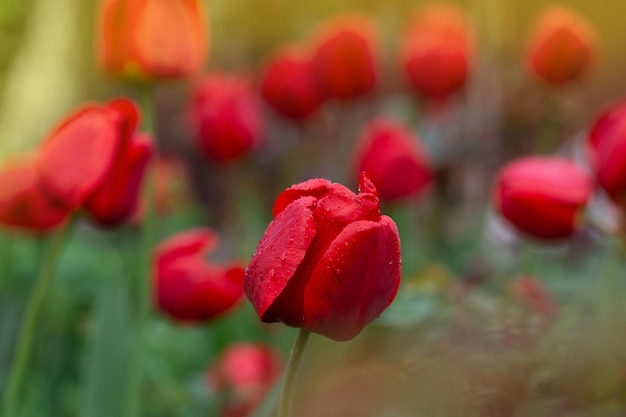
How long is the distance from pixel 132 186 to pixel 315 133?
1.00 m

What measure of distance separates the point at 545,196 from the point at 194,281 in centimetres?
32

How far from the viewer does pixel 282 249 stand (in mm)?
455

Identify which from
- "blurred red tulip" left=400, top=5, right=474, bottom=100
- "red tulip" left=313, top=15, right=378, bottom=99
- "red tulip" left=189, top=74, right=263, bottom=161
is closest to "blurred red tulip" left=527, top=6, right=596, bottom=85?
"blurred red tulip" left=400, top=5, right=474, bottom=100

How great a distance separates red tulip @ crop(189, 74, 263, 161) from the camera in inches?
52.9

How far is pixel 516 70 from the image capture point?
8.34 ft

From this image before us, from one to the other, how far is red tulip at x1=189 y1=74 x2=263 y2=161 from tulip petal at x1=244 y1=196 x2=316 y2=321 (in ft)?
2.88

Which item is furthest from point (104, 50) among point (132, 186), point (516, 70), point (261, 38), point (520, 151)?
point (261, 38)

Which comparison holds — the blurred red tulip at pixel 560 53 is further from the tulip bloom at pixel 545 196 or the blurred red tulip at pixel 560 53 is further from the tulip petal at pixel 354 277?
the tulip petal at pixel 354 277

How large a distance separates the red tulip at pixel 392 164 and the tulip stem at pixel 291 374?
0.70 metres

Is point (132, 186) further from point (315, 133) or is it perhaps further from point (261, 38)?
point (261, 38)

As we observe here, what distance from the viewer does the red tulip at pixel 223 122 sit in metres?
1.34

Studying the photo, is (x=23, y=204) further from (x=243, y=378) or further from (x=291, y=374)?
(x=291, y=374)

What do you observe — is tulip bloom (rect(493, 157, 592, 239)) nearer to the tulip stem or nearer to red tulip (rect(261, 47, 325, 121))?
the tulip stem

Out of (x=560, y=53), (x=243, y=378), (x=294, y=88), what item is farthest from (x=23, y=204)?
(x=560, y=53)
